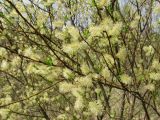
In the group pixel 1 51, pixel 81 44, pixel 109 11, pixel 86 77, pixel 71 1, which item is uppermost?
pixel 71 1

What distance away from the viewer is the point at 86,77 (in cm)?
290

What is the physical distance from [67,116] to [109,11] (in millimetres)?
1865

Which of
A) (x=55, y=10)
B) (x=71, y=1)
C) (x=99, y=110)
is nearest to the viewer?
(x=99, y=110)

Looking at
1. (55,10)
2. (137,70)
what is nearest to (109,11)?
(137,70)

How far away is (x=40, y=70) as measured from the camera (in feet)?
10.6

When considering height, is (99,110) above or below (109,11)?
below

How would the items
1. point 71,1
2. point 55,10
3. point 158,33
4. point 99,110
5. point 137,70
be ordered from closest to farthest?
point 99,110 < point 137,70 < point 71,1 < point 55,10 < point 158,33

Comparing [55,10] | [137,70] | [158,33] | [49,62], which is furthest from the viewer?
[158,33]

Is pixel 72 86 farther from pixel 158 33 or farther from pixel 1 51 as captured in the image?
pixel 158 33

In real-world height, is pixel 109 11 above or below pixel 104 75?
above

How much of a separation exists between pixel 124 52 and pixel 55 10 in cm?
214

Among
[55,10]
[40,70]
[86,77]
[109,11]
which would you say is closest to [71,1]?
[55,10]

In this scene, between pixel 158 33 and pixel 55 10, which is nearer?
pixel 55 10

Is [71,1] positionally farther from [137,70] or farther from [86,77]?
[86,77]
